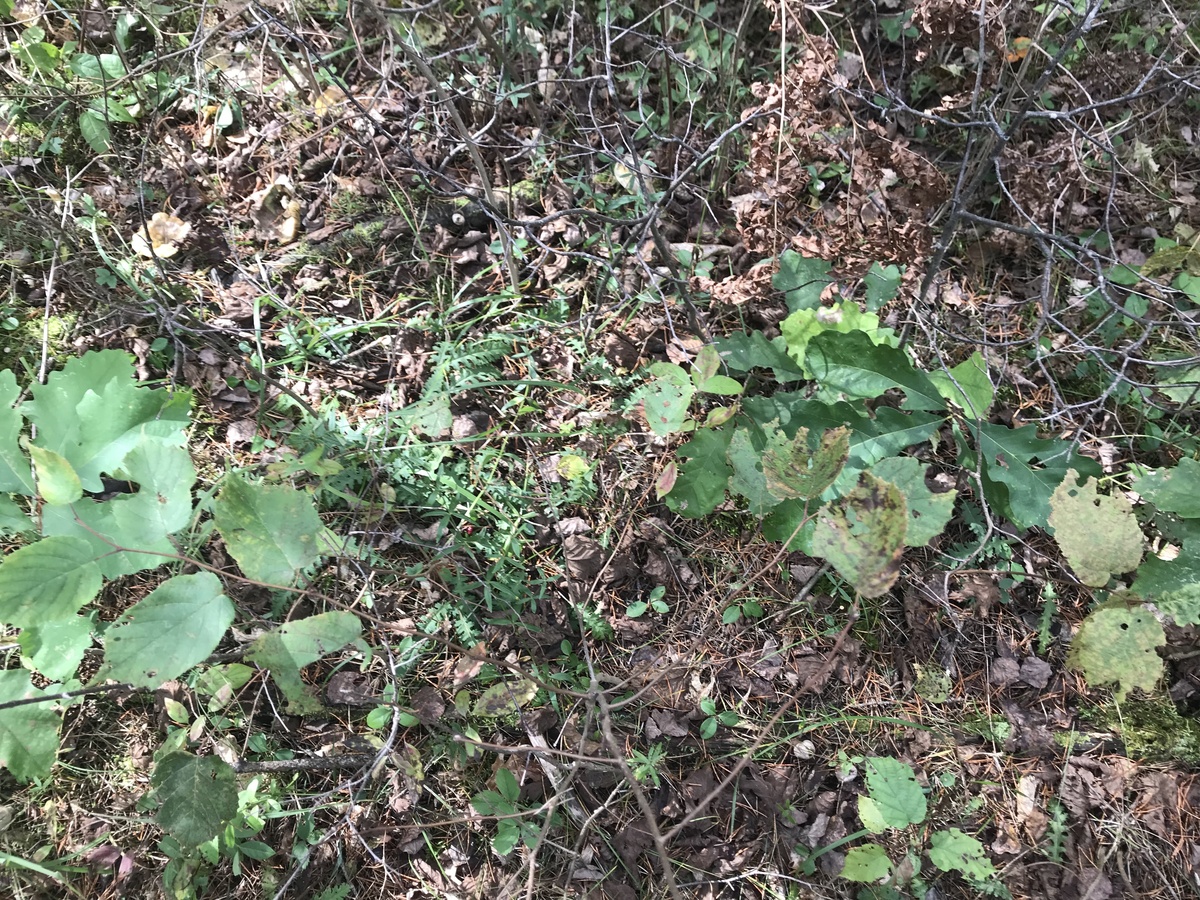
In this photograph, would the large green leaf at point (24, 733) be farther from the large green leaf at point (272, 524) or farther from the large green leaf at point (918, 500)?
the large green leaf at point (918, 500)

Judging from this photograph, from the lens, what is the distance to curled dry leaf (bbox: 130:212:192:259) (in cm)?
277

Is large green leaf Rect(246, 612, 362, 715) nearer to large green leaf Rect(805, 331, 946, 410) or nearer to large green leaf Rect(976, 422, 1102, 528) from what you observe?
large green leaf Rect(805, 331, 946, 410)

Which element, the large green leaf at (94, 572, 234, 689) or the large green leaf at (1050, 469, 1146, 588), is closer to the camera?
the large green leaf at (94, 572, 234, 689)

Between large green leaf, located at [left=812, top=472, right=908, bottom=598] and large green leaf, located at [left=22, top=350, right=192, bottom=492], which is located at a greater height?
large green leaf, located at [left=22, top=350, right=192, bottom=492]

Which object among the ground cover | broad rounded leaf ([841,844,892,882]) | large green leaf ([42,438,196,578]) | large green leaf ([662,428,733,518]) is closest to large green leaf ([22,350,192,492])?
the ground cover

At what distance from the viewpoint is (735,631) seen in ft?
7.73

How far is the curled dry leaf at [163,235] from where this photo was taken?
2.77 m

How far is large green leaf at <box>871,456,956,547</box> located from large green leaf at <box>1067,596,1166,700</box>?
1.14 ft

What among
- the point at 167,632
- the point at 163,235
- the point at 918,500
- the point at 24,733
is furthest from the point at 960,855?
the point at 163,235

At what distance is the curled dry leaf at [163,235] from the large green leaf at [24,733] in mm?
1813

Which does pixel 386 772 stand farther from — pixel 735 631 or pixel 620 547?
pixel 735 631

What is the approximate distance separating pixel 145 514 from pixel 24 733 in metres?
0.61

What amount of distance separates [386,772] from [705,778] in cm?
100

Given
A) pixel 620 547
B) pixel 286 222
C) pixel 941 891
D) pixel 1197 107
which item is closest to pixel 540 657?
pixel 620 547
